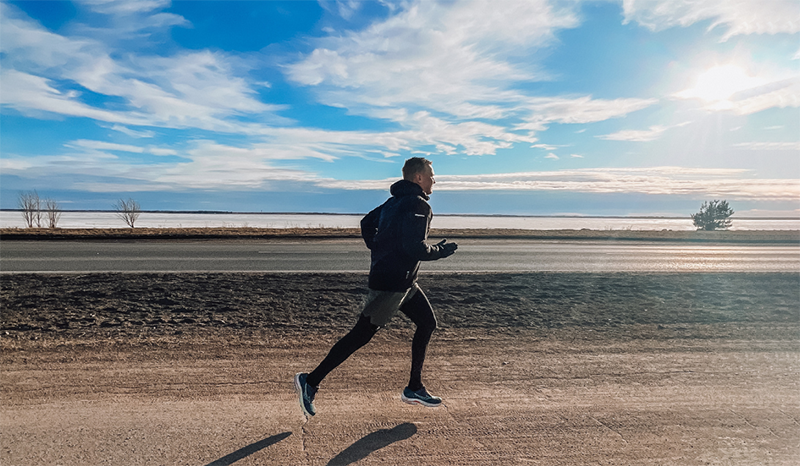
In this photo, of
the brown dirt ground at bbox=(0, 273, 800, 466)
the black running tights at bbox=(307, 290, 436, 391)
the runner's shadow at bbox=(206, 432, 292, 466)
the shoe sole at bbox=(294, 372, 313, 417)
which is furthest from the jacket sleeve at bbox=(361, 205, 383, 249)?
the runner's shadow at bbox=(206, 432, 292, 466)

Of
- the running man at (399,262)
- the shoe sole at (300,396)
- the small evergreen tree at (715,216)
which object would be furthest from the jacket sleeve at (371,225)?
the small evergreen tree at (715,216)

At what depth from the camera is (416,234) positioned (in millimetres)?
3033

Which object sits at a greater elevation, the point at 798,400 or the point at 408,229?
the point at 408,229

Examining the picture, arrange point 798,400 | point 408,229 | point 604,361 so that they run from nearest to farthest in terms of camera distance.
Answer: point 408,229
point 798,400
point 604,361

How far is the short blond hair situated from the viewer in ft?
10.7

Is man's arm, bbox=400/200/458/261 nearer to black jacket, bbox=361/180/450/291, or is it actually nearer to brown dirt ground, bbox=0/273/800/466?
black jacket, bbox=361/180/450/291

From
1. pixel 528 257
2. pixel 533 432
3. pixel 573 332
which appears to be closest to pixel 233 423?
pixel 533 432

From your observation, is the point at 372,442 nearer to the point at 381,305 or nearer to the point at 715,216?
the point at 381,305

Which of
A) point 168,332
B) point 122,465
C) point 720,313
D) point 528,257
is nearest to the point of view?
point 122,465

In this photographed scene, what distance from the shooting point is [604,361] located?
14.8ft

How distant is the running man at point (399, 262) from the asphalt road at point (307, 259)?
24.2 feet

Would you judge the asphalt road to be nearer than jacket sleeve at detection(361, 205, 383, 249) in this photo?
No

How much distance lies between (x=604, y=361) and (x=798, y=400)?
1405mm

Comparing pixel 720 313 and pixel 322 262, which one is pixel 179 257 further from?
pixel 720 313
